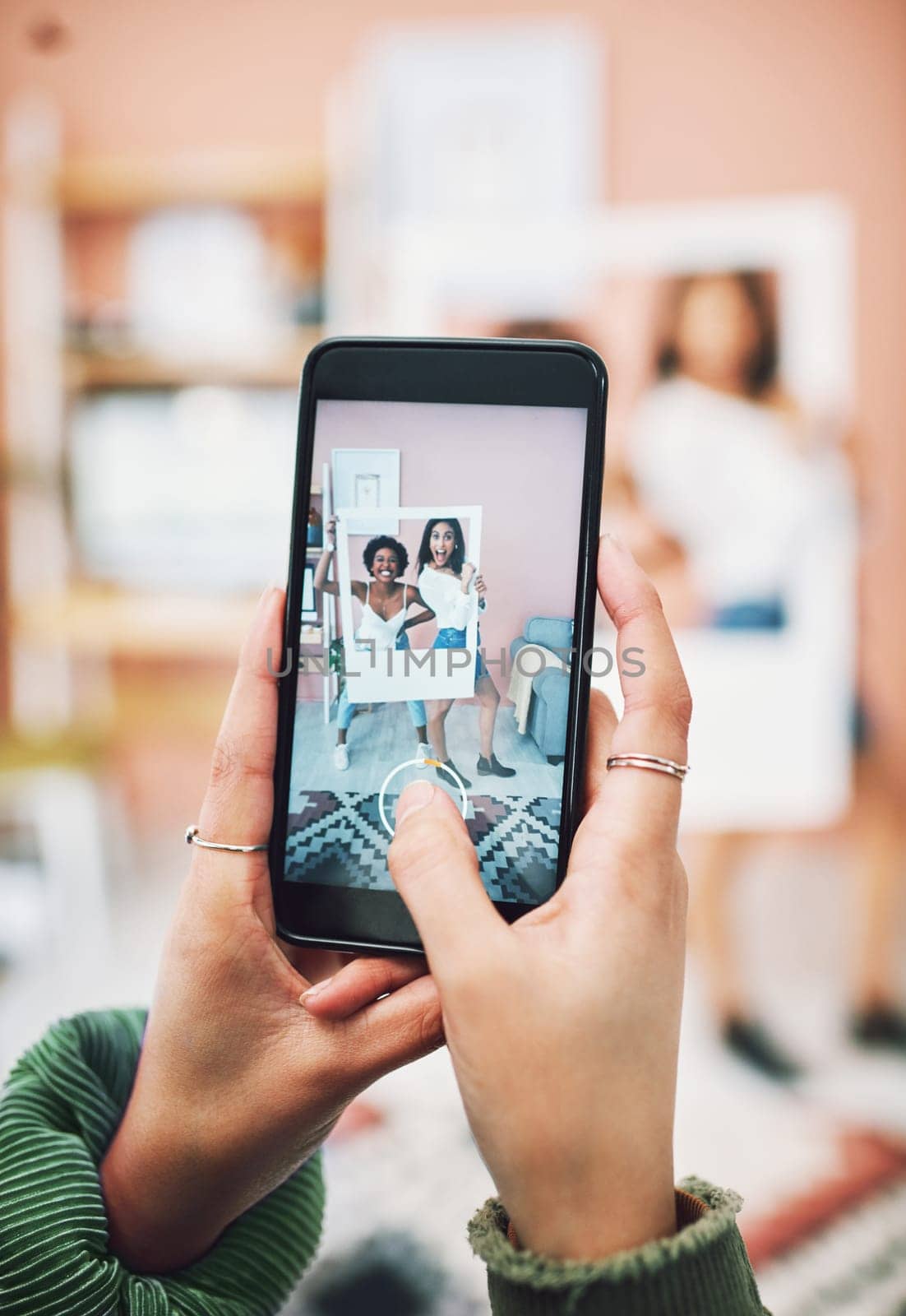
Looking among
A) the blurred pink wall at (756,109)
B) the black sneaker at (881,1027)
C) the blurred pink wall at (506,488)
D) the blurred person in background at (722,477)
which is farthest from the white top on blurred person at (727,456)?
the blurred pink wall at (506,488)

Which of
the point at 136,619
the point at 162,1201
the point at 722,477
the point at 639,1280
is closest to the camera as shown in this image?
the point at 639,1280

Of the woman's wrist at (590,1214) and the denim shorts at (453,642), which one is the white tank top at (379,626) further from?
the woman's wrist at (590,1214)

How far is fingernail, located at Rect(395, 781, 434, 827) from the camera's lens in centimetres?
43

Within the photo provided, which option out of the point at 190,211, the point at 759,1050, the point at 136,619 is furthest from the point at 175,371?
the point at 759,1050

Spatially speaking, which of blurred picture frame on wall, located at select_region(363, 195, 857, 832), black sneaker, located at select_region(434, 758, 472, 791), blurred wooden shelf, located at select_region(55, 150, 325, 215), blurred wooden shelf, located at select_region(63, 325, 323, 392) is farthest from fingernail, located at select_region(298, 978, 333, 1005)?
blurred wooden shelf, located at select_region(55, 150, 325, 215)

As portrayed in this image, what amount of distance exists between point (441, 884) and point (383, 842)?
11 cm

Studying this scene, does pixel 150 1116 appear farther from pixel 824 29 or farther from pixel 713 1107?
pixel 824 29

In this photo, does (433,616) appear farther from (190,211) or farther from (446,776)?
(190,211)

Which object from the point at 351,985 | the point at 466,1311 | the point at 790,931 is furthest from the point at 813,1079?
the point at 351,985

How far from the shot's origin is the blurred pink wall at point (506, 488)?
0.47 metres

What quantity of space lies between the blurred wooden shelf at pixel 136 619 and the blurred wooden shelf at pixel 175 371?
1.53ft

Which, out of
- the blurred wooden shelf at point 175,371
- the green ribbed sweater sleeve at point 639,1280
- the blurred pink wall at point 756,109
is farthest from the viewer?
the blurred wooden shelf at point 175,371

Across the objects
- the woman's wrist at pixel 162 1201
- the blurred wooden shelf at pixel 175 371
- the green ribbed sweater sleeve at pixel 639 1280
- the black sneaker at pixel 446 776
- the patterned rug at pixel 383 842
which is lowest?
the woman's wrist at pixel 162 1201

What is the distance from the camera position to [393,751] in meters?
0.48
